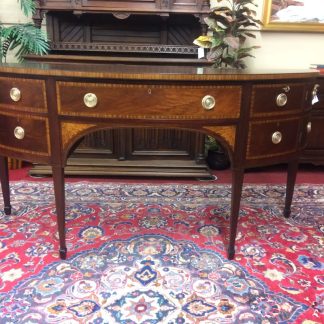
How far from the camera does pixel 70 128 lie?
1443mm

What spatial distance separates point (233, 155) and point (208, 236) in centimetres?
59

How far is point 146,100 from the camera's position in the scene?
1400mm

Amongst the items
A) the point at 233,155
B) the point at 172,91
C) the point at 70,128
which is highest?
the point at 172,91

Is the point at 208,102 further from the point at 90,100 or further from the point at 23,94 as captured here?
the point at 23,94

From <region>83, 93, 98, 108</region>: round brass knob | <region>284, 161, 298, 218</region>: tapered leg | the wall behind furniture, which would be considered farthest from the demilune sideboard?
the wall behind furniture

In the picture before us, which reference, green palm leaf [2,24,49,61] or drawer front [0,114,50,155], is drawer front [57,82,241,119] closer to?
drawer front [0,114,50,155]

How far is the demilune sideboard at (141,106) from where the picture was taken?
1380mm

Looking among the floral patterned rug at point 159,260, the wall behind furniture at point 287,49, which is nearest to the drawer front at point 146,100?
the floral patterned rug at point 159,260

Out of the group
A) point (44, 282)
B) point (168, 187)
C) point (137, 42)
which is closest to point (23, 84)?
point (44, 282)

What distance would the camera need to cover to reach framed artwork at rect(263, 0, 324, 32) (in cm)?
291

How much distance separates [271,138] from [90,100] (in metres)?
0.85

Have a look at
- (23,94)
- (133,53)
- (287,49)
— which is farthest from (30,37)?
(287,49)

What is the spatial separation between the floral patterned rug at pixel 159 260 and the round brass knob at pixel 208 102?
2.52 ft

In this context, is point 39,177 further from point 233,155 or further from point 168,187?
point 233,155
